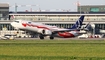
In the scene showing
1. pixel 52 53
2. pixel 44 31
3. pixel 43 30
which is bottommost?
pixel 44 31

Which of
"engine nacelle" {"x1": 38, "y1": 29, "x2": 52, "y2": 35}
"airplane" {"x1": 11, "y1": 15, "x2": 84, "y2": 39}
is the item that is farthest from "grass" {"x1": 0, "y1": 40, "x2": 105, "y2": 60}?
"airplane" {"x1": 11, "y1": 15, "x2": 84, "y2": 39}

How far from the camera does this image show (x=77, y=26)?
14488cm

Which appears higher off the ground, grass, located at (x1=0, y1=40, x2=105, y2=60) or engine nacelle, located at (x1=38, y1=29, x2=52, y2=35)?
grass, located at (x1=0, y1=40, x2=105, y2=60)

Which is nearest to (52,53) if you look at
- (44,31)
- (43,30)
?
(44,31)

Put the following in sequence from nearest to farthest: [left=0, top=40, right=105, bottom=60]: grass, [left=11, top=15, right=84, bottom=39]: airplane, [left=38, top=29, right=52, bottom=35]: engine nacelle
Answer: [left=0, top=40, right=105, bottom=60]: grass → [left=38, top=29, right=52, bottom=35]: engine nacelle → [left=11, top=15, right=84, bottom=39]: airplane

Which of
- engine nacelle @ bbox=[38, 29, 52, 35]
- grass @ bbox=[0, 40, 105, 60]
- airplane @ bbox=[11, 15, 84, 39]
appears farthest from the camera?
airplane @ bbox=[11, 15, 84, 39]

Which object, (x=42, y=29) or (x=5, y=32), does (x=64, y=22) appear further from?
(x=42, y=29)

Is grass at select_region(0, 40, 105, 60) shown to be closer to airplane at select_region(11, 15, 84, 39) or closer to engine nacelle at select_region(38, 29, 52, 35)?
engine nacelle at select_region(38, 29, 52, 35)

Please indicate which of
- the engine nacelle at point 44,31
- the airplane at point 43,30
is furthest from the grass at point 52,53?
the airplane at point 43,30

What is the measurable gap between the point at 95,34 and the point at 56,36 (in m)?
47.1

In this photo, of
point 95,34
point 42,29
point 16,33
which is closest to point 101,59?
point 42,29

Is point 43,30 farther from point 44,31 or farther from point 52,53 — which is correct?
point 52,53

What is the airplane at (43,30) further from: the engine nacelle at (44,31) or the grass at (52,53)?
the grass at (52,53)

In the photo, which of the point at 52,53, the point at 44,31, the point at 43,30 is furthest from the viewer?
the point at 43,30
